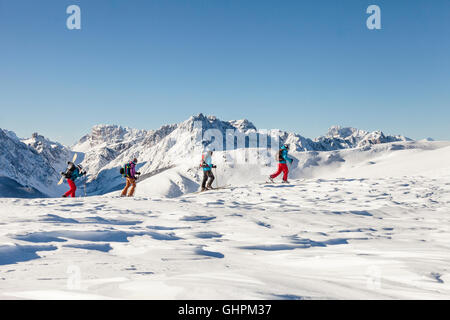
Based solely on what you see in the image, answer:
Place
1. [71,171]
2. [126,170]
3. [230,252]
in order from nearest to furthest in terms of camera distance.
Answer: [230,252] < [71,171] < [126,170]

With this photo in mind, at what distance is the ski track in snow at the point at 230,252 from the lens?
11.0 feet

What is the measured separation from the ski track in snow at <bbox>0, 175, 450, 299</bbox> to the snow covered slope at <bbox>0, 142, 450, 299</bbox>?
0.06 ft

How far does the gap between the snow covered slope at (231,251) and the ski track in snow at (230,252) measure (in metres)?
0.02

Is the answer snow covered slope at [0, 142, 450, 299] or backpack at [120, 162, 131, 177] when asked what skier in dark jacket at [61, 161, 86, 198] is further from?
snow covered slope at [0, 142, 450, 299]

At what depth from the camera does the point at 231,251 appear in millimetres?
5398

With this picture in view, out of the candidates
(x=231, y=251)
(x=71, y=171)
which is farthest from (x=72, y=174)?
(x=231, y=251)

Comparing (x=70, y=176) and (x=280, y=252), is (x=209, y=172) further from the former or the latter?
(x=280, y=252)

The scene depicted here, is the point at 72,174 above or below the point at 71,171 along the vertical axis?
below

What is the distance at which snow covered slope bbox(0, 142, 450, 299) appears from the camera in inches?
132

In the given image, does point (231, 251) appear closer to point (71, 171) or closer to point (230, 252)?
point (230, 252)

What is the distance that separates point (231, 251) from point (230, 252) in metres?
0.07

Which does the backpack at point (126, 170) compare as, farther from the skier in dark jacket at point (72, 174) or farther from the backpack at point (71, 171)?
the backpack at point (71, 171)

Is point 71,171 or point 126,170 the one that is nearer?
point 71,171
